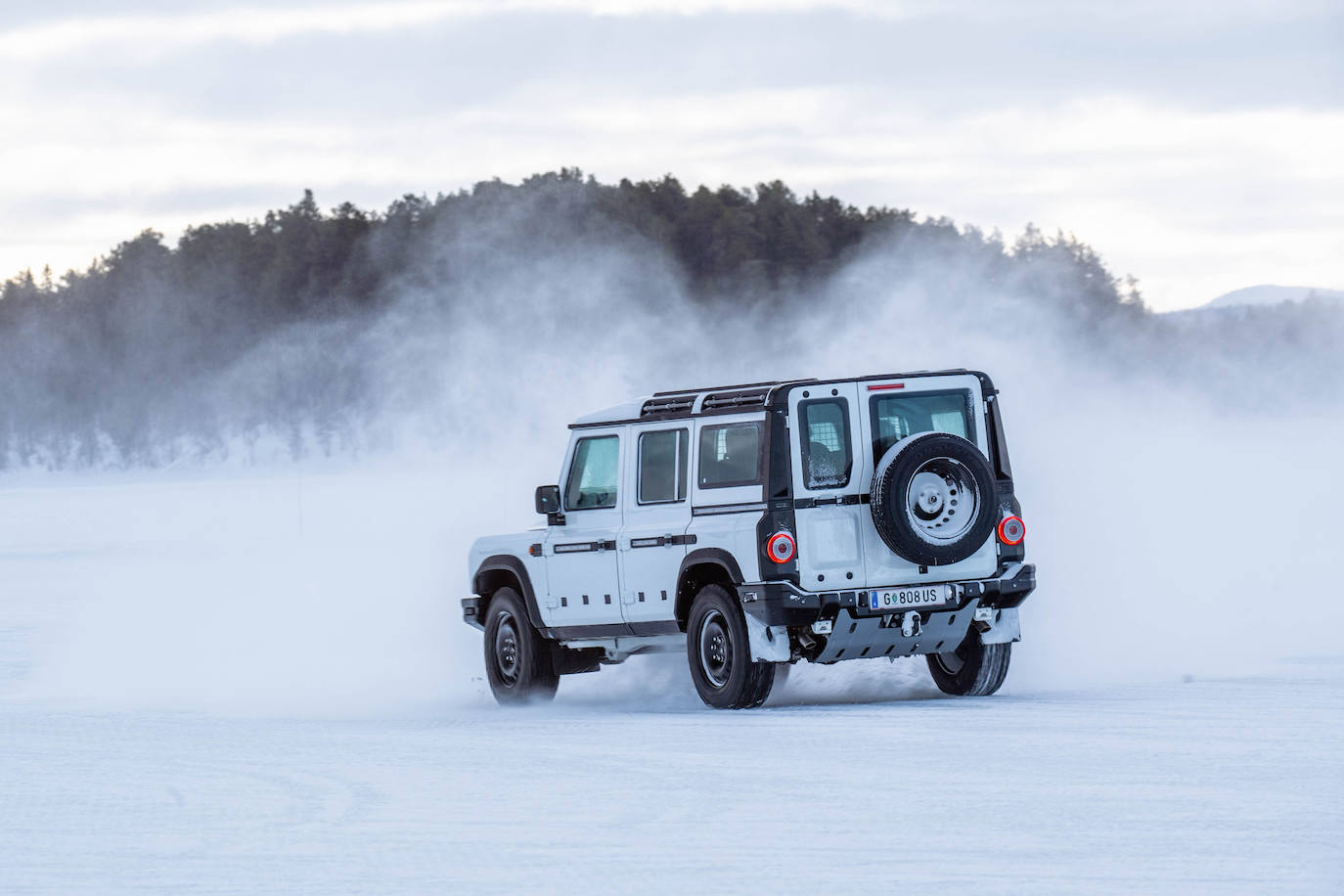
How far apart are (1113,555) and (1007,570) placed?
41.8 feet

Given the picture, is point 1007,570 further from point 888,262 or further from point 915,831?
point 888,262

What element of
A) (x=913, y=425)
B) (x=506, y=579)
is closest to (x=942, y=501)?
(x=913, y=425)

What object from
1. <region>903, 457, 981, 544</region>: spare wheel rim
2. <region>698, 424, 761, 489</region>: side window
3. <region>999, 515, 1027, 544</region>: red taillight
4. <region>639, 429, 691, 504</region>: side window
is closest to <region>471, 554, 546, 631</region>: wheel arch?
<region>639, 429, 691, 504</region>: side window

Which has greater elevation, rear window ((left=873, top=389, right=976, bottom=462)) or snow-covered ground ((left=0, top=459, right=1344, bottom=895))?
rear window ((left=873, top=389, right=976, bottom=462))

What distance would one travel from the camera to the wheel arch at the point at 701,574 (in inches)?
526

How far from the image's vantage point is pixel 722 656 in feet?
44.9

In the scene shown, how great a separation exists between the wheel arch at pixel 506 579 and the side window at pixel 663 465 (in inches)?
48.2

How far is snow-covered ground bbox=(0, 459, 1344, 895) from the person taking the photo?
8.11 meters

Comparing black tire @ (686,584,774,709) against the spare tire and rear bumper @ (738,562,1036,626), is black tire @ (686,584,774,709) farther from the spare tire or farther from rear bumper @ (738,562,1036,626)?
the spare tire

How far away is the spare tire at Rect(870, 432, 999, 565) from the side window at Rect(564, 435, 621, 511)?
195 centimetres

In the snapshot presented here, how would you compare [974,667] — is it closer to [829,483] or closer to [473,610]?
[829,483]

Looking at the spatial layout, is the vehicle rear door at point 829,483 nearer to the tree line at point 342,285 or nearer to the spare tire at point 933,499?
the spare tire at point 933,499

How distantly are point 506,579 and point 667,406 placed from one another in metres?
2.01

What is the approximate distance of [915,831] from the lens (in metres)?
8.70
